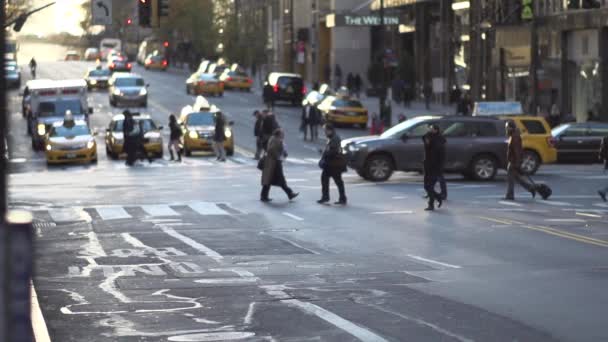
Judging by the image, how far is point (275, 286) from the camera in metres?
15.6

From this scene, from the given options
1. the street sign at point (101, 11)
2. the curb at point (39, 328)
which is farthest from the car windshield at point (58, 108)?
the curb at point (39, 328)

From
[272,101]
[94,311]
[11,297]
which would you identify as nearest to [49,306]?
[94,311]

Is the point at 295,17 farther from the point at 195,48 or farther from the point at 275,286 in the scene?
the point at 275,286

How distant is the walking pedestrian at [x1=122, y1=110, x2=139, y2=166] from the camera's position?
43.6 metres

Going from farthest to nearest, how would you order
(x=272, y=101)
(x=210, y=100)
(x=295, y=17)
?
(x=295, y=17)
(x=210, y=100)
(x=272, y=101)

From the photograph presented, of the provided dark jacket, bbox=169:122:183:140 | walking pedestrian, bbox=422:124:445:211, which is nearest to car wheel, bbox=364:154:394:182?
walking pedestrian, bbox=422:124:445:211

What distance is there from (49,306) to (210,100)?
70.0 m

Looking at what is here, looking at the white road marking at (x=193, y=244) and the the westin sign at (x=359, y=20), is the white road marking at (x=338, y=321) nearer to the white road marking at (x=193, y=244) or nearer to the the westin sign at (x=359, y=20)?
the white road marking at (x=193, y=244)

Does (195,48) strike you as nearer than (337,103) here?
No

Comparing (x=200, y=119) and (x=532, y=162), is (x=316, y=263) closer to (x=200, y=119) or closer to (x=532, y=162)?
(x=532, y=162)

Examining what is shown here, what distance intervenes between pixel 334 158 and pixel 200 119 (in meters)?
21.1

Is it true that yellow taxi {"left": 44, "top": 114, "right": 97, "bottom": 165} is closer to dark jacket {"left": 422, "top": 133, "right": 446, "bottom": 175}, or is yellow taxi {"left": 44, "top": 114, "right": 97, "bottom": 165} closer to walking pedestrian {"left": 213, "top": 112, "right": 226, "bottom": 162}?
walking pedestrian {"left": 213, "top": 112, "right": 226, "bottom": 162}

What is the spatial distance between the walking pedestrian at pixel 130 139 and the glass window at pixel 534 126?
12.2 meters

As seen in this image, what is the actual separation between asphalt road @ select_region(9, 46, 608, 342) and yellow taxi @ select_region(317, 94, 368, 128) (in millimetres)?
29260
